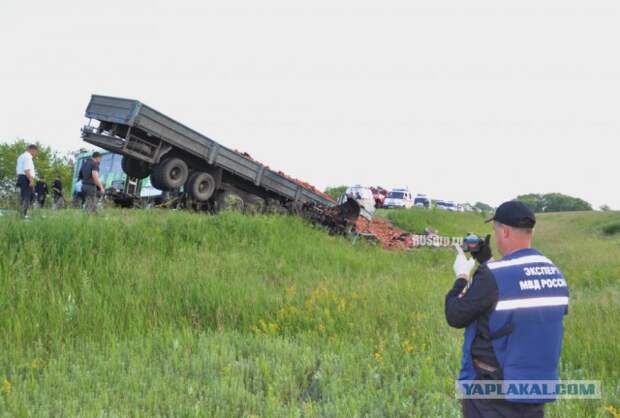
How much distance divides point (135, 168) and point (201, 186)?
1996mm

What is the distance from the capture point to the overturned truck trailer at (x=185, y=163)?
1245 centimetres

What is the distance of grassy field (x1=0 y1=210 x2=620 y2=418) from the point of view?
396 centimetres

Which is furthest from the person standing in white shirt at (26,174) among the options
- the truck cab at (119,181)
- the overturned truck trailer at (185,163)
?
the truck cab at (119,181)

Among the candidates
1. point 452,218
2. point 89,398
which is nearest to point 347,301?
point 89,398

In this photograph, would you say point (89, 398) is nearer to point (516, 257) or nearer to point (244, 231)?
point (516, 257)

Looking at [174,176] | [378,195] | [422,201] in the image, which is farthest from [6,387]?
[422,201]

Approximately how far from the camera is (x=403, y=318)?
6332 millimetres

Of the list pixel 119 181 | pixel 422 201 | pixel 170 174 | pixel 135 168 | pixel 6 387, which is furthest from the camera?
pixel 422 201

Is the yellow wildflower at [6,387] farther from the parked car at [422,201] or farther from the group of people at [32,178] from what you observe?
the parked car at [422,201]

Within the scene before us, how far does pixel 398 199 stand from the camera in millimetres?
34969

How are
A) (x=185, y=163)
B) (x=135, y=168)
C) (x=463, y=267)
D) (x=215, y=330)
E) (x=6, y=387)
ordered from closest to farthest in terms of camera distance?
(x=463, y=267), (x=6, y=387), (x=215, y=330), (x=185, y=163), (x=135, y=168)

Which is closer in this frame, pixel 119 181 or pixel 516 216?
pixel 516 216

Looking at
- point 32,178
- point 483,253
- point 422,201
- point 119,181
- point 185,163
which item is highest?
point 422,201

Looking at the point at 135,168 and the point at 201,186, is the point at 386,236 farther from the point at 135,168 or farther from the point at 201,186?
the point at 135,168
